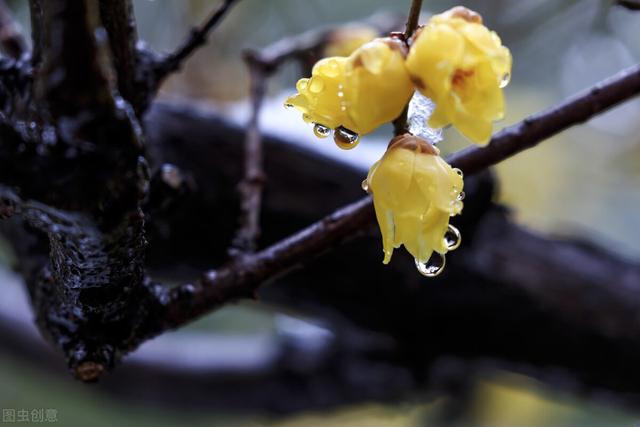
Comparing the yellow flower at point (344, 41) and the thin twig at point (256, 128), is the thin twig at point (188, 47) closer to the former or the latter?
the thin twig at point (256, 128)

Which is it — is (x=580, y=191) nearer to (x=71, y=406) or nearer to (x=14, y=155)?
(x=71, y=406)

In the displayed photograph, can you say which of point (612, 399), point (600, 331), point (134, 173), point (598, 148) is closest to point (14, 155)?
point (134, 173)

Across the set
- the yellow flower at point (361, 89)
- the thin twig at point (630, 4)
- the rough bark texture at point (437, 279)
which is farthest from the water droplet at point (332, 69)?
the rough bark texture at point (437, 279)

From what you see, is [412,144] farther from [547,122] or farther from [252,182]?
[252,182]

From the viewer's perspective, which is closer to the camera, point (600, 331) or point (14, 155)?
point (14, 155)

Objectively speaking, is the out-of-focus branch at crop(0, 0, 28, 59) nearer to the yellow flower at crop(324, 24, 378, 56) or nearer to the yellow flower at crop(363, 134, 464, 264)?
the yellow flower at crop(324, 24, 378, 56)
